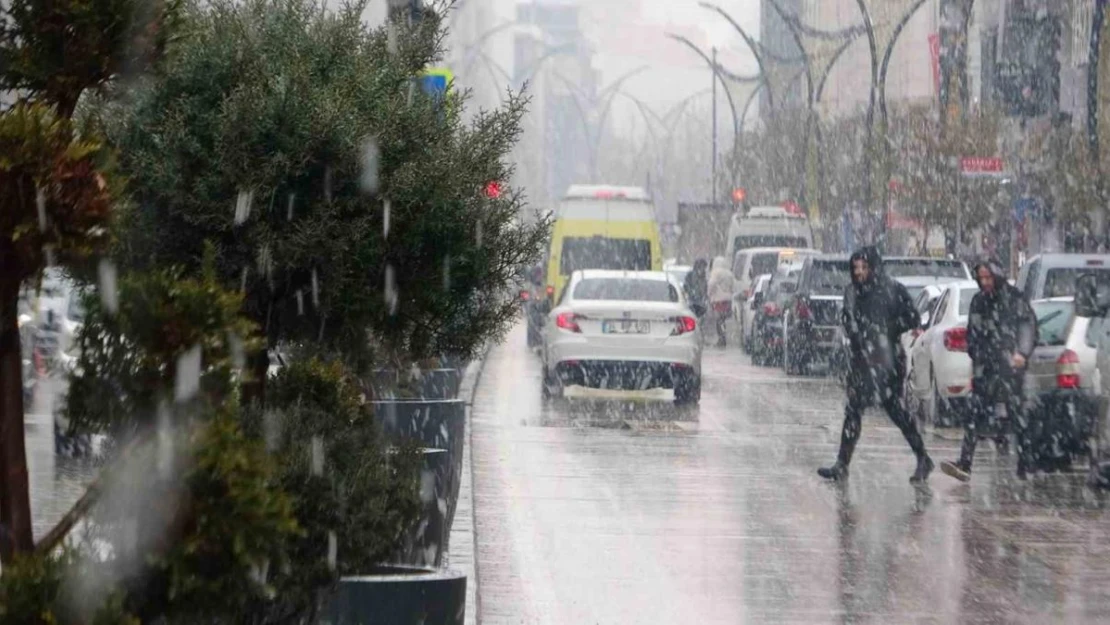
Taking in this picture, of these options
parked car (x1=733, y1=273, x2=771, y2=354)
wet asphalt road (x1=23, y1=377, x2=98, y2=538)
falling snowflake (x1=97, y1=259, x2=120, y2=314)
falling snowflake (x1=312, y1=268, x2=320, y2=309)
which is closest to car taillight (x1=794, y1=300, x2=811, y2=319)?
parked car (x1=733, y1=273, x2=771, y2=354)

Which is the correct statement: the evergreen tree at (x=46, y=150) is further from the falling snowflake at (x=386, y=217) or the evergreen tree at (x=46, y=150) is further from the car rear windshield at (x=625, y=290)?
the car rear windshield at (x=625, y=290)

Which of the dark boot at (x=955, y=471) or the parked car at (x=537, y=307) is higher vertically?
the parked car at (x=537, y=307)

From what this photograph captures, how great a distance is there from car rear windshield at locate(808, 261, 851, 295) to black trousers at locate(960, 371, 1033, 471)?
1403cm

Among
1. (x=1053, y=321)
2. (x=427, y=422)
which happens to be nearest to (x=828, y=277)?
(x=1053, y=321)

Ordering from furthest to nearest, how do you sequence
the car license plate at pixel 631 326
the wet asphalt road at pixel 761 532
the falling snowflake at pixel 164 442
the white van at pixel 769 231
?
the white van at pixel 769 231, the car license plate at pixel 631 326, the wet asphalt road at pixel 761 532, the falling snowflake at pixel 164 442

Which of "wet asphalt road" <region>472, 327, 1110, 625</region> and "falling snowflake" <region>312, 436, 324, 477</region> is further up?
"falling snowflake" <region>312, 436, 324, 477</region>

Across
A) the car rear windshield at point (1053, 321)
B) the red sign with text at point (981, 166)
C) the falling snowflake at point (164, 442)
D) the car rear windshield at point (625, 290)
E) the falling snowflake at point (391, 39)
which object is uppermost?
the red sign with text at point (981, 166)

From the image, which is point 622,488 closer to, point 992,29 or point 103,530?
point 103,530

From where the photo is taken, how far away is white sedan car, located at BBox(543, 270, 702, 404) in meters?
22.7

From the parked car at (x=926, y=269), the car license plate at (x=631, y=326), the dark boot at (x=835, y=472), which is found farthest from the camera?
the parked car at (x=926, y=269)

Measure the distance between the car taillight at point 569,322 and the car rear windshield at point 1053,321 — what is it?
683 centimetres

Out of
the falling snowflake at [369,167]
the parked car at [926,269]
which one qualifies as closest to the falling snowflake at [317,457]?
the falling snowflake at [369,167]

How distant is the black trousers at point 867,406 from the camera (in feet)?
49.5

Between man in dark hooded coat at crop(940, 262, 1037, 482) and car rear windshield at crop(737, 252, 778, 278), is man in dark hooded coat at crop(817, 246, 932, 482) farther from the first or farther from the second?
car rear windshield at crop(737, 252, 778, 278)
